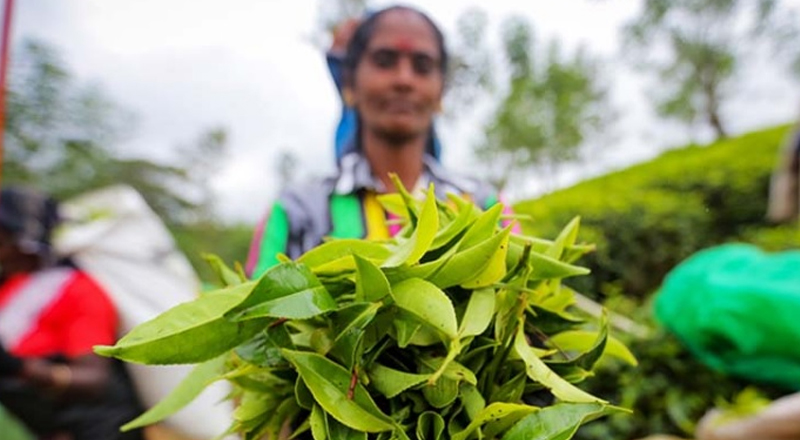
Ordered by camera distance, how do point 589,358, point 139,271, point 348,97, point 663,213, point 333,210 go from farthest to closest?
point 663,213 → point 139,271 → point 348,97 → point 333,210 → point 589,358

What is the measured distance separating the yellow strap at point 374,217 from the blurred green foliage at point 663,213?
103 centimetres

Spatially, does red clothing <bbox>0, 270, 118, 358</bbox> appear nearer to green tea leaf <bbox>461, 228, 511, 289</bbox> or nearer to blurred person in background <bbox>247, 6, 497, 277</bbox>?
blurred person in background <bbox>247, 6, 497, 277</bbox>

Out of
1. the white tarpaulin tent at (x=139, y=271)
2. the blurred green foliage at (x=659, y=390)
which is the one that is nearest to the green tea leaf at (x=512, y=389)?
the white tarpaulin tent at (x=139, y=271)

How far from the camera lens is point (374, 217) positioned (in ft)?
4.03

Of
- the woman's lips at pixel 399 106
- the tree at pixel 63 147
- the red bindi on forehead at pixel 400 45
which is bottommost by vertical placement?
the tree at pixel 63 147

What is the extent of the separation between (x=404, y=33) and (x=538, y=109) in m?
11.7

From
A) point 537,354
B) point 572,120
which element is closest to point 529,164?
point 572,120

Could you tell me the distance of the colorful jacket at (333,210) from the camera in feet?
3.74

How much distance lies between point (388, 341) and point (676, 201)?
139 inches

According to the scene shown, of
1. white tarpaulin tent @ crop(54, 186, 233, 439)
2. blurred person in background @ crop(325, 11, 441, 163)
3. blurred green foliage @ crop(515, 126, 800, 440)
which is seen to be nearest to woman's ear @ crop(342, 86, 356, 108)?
blurred person in background @ crop(325, 11, 441, 163)

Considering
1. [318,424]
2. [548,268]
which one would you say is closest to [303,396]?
[318,424]

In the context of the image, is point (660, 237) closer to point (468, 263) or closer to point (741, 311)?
point (741, 311)

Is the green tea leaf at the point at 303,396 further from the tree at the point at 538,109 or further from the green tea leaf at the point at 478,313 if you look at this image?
the tree at the point at 538,109

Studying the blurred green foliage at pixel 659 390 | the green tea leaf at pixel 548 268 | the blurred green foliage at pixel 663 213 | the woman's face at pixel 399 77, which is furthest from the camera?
the blurred green foliage at pixel 663 213
